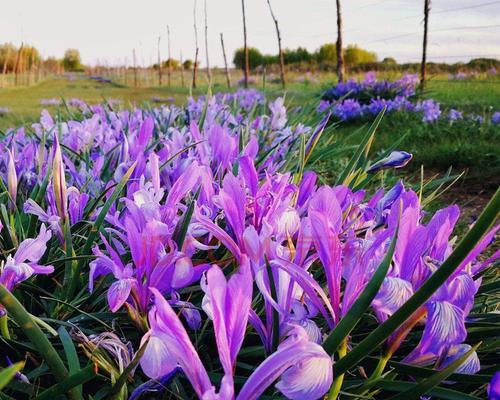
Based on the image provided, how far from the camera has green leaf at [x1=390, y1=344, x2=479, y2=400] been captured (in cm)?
43

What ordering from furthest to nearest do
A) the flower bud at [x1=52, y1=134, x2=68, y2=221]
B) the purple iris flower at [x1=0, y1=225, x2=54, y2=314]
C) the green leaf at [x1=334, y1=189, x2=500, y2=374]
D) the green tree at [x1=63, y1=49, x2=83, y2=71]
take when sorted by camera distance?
the green tree at [x1=63, y1=49, x2=83, y2=71] < the flower bud at [x1=52, y1=134, x2=68, y2=221] < the purple iris flower at [x1=0, y1=225, x2=54, y2=314] < the green leaf at [x1=334, y1=189, x2=500, y2=374]

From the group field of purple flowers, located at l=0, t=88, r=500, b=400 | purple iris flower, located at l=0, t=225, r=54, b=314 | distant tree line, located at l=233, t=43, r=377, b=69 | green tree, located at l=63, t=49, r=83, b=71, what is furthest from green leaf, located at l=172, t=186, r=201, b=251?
green tree, located at l=63, t=49, r=83, b=71

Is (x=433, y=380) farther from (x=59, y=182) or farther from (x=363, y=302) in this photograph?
(x=59, y=182)

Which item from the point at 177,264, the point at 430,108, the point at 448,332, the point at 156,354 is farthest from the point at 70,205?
the point at 430,108

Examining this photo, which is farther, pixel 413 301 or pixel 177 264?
pixel 177 264

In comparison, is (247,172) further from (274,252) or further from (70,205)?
(70,205)

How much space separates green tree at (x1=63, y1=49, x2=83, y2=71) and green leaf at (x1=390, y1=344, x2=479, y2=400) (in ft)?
182

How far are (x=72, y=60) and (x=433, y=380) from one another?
5675 cm

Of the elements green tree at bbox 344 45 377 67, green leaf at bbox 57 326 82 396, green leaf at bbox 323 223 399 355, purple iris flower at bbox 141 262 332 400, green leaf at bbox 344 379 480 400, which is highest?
green tree at bbox 344 45 377 67

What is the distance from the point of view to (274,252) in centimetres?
53

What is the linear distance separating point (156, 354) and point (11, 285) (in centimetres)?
29

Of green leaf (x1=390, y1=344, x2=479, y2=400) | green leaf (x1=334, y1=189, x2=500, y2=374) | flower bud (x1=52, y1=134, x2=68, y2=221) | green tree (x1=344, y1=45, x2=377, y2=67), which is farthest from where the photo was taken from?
green tree (x1=344, y1=45, x2=377, y2=67)

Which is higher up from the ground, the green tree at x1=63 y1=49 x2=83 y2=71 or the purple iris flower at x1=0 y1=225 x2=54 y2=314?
the green tree at x1=63 y1=49 x2=83 y2=71

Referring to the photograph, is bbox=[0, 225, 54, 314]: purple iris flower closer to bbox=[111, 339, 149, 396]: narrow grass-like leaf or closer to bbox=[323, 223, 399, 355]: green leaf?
bbox=[111, 339, 149, 396]: narrow grass-like leaf
